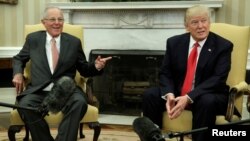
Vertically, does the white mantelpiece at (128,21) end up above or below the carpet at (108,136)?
above

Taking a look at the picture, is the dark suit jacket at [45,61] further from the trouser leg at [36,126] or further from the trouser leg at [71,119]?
the trouser leg at [71,119]

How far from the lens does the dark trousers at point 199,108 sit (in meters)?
2.05

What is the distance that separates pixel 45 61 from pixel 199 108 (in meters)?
1.18

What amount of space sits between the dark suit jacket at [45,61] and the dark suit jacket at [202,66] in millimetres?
563

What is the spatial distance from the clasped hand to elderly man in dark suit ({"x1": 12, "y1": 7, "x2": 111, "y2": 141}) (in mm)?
584

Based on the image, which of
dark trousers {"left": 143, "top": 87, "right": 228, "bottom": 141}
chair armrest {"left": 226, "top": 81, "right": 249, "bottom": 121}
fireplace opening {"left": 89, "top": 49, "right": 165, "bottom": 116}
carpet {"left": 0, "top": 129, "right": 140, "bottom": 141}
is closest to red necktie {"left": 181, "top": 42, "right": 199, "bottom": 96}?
dark trousers {"left": 143, "top": 87, "right": 228, "bottom": 141}

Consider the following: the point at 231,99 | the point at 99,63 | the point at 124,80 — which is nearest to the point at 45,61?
the point at 99,63

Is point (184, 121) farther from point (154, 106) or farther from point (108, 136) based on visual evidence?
point (108, 136)

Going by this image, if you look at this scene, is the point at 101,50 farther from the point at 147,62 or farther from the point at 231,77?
the point at 231,77

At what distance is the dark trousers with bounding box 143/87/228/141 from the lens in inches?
80.5

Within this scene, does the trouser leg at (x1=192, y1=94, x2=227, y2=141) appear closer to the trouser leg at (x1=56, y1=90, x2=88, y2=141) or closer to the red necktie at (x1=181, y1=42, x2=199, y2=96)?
the red necktie at (x1=181, y1=42, x2=199, y2=96)

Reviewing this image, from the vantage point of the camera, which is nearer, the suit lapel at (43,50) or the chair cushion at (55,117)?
the chair cushion at (55,117)

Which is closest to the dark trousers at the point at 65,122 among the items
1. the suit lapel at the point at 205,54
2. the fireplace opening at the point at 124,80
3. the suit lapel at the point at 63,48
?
the suit lapel at the point at 63,48

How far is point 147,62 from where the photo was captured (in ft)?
13.5
